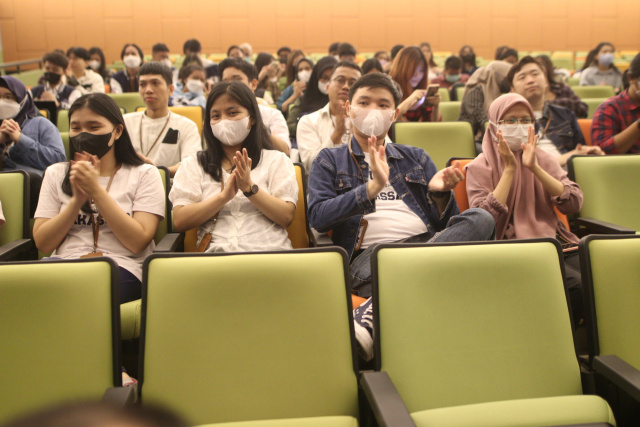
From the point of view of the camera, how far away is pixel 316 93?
12.5ft

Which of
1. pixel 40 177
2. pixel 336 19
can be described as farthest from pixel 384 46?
pixel 40 177

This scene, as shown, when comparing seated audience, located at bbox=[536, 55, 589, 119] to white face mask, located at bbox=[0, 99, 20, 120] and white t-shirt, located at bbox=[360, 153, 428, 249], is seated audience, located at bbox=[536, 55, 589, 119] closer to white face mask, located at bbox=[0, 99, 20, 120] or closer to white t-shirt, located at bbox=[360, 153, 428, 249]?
white t-shirt, located at bbox=[360, 153, 428, 249]

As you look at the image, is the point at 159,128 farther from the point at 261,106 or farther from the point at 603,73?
the point at 603,73

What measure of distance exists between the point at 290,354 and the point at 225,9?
12024mm

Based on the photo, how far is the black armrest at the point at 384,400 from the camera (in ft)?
3.52

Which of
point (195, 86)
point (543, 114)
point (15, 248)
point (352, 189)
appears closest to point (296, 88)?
point (195, 86)

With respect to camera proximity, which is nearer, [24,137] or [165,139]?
[24,137]

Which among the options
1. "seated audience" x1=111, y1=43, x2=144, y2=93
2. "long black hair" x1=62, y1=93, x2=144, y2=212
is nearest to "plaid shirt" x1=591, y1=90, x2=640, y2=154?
"long black hair" x1=62, y1=93, x2=144, y2=212

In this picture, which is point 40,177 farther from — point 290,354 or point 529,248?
point 529,248

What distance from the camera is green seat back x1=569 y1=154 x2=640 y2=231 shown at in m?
2.31

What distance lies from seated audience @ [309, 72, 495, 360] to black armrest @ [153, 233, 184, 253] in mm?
516

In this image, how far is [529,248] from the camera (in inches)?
56.2

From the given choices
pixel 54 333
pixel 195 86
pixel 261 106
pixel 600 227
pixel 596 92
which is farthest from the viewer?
pixel 596 92

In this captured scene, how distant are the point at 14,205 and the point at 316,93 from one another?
7.24ft
